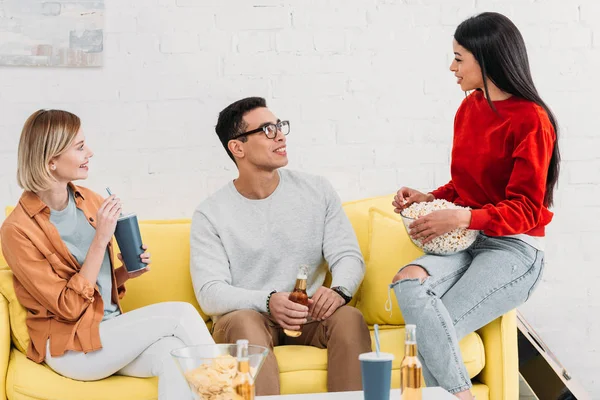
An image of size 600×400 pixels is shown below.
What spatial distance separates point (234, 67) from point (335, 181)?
61cm

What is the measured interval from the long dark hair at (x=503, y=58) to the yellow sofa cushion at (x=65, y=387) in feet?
4.35

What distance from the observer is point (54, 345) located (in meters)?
2.32

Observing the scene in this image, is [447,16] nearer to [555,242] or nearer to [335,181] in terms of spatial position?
[335,181]

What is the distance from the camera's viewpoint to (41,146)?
2.38m

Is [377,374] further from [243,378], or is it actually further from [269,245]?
[269,245]

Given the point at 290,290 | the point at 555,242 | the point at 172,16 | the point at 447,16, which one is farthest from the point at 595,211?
the point at 172,16

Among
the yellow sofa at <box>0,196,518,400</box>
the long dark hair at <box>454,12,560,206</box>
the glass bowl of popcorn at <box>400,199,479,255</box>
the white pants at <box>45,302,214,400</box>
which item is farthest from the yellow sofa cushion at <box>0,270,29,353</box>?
the long dark hair at <box>454,12,560,206</box>

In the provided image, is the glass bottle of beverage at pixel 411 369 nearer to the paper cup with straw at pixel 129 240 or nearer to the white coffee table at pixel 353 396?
the white coffee table at pixel 353 396

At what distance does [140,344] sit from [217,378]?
32.2 inches

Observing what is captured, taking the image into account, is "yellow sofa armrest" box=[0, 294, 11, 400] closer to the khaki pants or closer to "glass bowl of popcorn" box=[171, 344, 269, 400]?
the khaki pants

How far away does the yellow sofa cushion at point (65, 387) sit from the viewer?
228cm

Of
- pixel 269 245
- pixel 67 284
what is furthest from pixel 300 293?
pixel 67 284

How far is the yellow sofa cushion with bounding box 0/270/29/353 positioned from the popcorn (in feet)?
3.38

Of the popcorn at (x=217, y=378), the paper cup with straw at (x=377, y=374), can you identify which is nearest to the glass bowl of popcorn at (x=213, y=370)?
the popcorn at (x=217, y=378)
